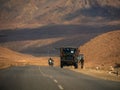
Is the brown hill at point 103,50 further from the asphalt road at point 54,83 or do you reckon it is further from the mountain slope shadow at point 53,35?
the mountain slope shadow at point 53,35

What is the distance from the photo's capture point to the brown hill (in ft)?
260

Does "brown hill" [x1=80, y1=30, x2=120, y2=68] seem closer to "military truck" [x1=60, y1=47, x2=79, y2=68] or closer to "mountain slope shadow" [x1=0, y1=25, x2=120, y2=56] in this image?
"military truck" [x1=60, y1=47, x2=79, y2=68]

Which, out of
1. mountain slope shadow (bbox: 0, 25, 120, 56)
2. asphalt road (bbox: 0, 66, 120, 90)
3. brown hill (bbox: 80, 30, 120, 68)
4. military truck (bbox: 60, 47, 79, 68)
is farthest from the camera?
mountain slope shadow (bbox: 0, 25, 120, 56)

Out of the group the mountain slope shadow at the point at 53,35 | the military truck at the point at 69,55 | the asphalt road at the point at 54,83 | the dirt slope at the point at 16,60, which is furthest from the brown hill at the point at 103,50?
the mountain slope shadow at the point at 53,35

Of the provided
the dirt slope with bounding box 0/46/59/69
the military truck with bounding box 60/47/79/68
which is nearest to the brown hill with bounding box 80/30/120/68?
the dirt slope with bounding box 0/46/59/69

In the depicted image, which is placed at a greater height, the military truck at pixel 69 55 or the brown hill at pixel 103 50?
the brown hill at pixel 103 50

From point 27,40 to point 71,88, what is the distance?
15991 cm

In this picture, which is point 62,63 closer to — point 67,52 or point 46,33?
point 67,52

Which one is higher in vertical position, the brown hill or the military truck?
the brown hill

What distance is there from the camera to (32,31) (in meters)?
195

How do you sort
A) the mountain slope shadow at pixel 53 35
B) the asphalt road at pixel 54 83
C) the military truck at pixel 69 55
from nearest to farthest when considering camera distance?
the asphalt road at pixel 54 83 → the military truck at pixel 69 55 → the mountain slope shadow at pixel 53 35

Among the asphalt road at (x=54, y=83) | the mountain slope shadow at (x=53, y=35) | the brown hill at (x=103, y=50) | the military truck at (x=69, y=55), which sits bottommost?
the asphalt road at (x=54, y=83)

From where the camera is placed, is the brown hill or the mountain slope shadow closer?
the brown hill

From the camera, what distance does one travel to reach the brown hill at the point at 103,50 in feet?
260
